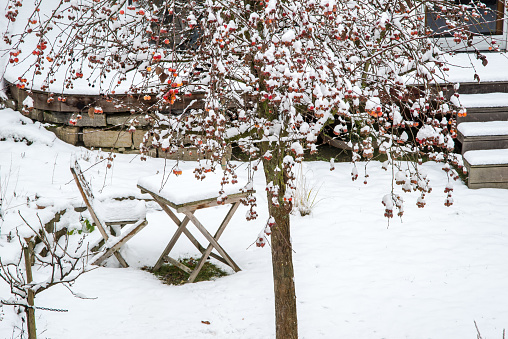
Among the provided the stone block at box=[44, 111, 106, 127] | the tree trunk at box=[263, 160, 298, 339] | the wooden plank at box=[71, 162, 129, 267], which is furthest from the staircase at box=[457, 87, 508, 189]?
the stone block at box=[44, 111, 106, 127]

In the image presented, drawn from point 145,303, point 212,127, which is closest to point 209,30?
point 212,127

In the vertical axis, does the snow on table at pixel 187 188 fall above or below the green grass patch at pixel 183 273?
above

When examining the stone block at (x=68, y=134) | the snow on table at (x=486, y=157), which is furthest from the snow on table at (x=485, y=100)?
the stone block at (x=68, y=134)

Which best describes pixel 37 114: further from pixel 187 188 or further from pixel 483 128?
pixel 483 128

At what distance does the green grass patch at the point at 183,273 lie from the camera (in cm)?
481

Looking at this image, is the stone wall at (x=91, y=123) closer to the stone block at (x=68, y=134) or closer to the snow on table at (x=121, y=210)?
the stone block at (x=68, y=134)

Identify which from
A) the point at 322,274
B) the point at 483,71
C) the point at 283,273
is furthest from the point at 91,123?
the point at 483,71

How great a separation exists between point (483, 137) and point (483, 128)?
0.14 metres

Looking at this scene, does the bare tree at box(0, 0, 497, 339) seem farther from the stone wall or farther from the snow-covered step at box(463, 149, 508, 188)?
the stone wall

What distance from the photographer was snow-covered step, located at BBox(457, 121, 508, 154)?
262 inches

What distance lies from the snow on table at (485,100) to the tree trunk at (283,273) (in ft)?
14.2

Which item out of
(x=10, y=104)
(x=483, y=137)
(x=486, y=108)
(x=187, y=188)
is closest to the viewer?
(x=187, y=188)

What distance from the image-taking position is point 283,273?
140 inches

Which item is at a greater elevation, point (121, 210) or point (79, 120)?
point (79, 120)
